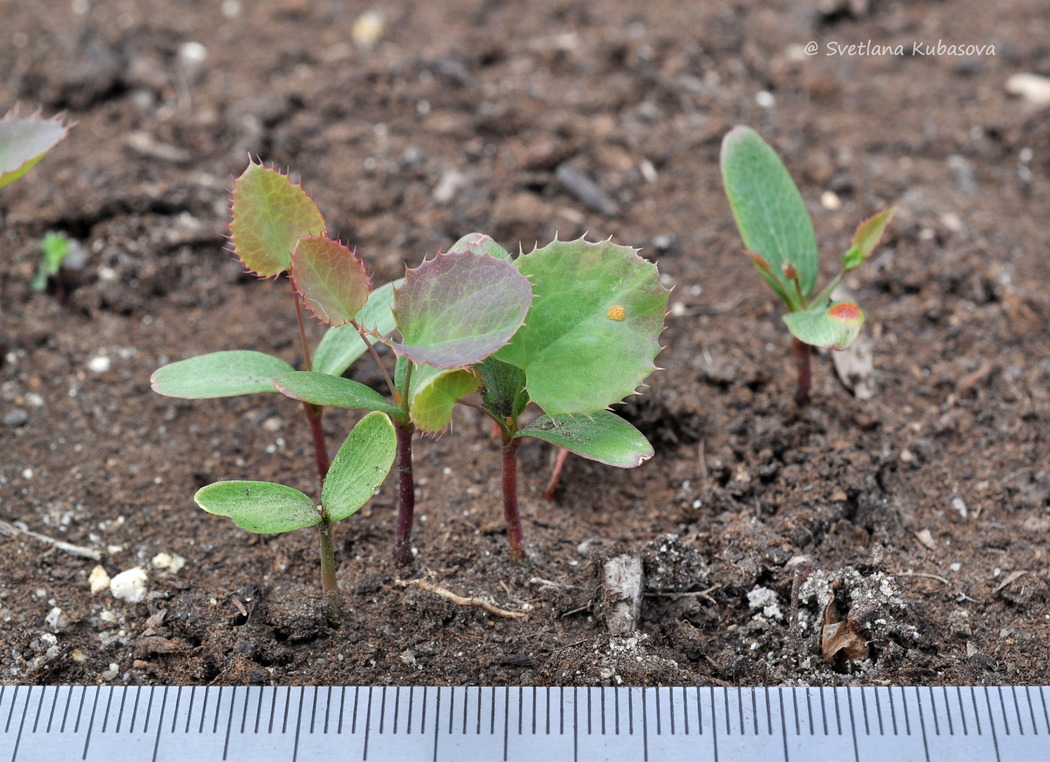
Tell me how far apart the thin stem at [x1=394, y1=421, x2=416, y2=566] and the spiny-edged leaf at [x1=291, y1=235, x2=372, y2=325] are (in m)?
0.20

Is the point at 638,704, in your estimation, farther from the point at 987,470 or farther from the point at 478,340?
the point at 987,470

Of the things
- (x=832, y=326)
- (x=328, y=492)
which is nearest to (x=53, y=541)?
(x=328, y=492)

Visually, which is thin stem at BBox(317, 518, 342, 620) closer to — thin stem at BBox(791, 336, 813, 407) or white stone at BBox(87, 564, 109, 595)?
white stone at BBox(87, 564, 109, 595)

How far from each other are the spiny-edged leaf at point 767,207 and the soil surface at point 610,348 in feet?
1.01

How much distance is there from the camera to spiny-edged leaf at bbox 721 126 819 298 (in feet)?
5.68

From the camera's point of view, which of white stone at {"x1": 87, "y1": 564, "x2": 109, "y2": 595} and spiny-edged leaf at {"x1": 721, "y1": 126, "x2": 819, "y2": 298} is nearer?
white stone at {"x1": 87, "y1": 564, "x2": 109, "y2": 595}

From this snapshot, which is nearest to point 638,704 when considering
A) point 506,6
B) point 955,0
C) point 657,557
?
point 657,557

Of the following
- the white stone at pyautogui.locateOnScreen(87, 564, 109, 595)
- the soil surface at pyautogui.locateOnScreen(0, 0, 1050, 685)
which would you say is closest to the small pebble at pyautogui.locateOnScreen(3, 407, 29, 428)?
the soil surface at pyautogui.locateOnScreen(0, 0, 1050, 685)

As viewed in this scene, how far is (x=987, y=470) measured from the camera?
1829 millimetres

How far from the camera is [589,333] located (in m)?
1.28

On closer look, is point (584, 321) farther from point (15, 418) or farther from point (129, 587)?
point (15, 418)

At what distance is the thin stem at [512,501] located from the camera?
144 centimetres

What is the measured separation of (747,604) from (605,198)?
1.20 meters

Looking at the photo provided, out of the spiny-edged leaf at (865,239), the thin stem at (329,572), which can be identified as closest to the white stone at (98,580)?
the thin stem at (329,572)
